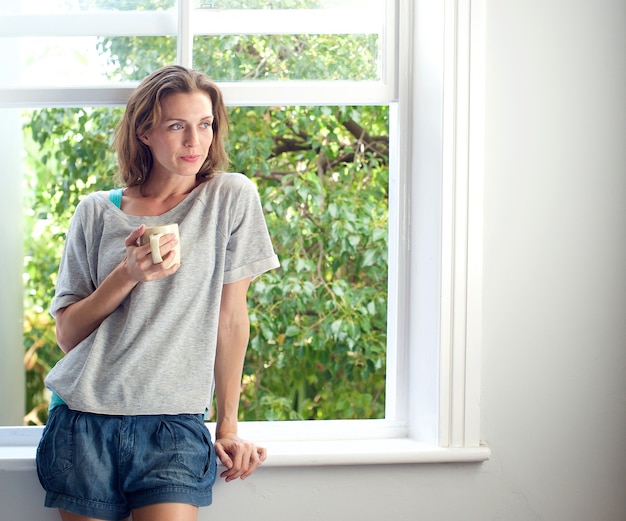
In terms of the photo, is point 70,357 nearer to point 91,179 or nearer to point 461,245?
point 461,245

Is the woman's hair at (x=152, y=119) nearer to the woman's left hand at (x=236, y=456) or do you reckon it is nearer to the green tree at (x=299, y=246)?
the woman's left hand at (x=236, y=456)

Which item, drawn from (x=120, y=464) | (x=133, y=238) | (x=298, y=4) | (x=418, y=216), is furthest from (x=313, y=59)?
(x=120, y=464)

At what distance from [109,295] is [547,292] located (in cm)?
103

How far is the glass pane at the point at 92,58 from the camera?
1.94 m

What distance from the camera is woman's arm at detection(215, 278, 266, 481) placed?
158cm

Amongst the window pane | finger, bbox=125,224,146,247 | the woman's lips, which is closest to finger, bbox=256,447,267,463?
finger, bbox=125,224,146,247

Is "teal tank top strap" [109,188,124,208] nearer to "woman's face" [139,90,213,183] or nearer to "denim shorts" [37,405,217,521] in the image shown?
"woman's face" [139,90,213,183]

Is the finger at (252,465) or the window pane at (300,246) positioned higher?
the window pane at (300,246)

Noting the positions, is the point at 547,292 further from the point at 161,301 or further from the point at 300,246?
the point at 300,246

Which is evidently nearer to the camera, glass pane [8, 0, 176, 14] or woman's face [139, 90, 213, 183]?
woman's face [139, 90, 213, 183]

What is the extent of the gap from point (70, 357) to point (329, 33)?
1.03 metres

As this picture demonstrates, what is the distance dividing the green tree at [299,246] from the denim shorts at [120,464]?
4.46 feet

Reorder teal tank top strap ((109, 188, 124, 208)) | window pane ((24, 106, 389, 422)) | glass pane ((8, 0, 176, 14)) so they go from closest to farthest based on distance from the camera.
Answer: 1. teal tank top strap ((109, 188, 124, 208))
2. glass pane ((8, 0, 176, 14))
3. window pane ((24, 106, 389, 422))

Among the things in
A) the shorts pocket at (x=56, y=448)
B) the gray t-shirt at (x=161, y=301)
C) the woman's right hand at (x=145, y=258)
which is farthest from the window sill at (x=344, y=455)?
the woman's right hand at (x=145, y=258)
